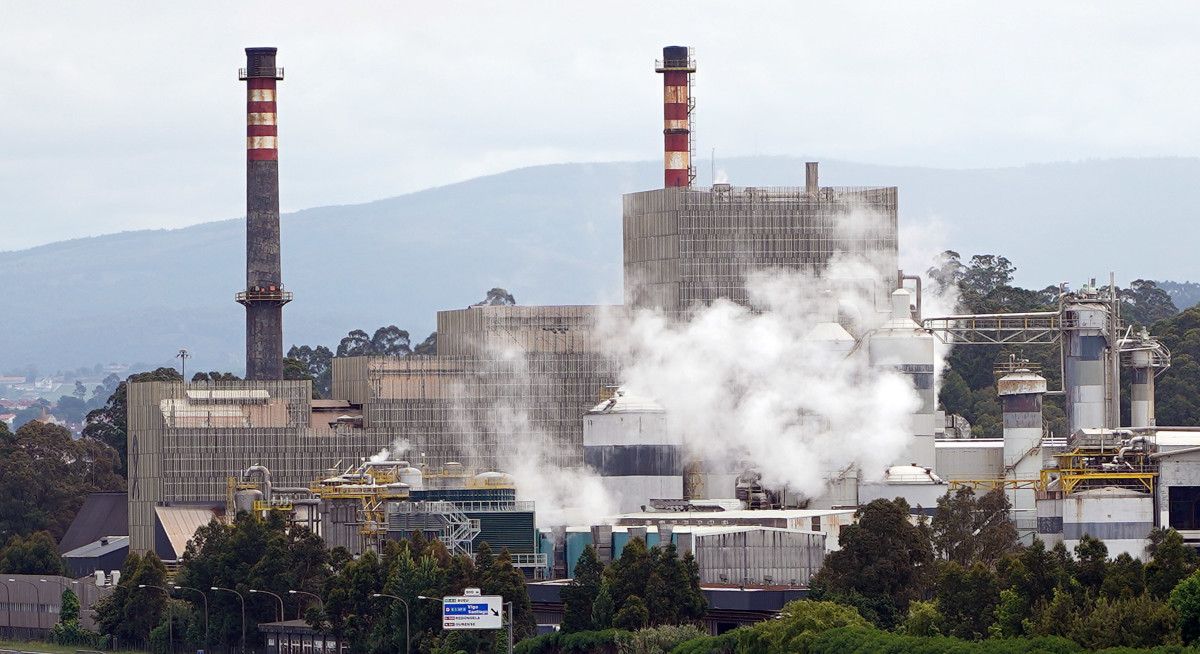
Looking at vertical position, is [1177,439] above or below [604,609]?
above

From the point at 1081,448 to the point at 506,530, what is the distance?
38.3m

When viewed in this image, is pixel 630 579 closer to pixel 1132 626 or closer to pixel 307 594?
pixel 307 594

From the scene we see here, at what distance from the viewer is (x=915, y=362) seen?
6811 inches

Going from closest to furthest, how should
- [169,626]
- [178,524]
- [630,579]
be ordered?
[630,579] < [169,626] < [178,524]

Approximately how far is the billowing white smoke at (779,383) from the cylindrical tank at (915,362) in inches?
28.9

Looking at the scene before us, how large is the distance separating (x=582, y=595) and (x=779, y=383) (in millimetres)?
46416

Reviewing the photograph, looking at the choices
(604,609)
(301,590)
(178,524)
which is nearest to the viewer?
(604,609)

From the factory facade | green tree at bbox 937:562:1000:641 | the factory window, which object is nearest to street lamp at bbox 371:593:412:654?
the factory facade

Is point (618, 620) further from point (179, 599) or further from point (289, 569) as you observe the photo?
point (179, 599)

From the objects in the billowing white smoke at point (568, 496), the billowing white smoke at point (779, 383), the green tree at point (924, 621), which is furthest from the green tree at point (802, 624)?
the billowing white smoke at point (568, 496)

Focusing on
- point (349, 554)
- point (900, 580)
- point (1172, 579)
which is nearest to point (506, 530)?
Answer: point (349, 554)

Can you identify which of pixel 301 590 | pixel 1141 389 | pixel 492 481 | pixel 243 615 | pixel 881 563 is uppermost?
pixel 1141 389

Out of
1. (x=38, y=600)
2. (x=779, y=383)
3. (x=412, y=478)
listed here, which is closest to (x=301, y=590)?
(x=412, y=478)

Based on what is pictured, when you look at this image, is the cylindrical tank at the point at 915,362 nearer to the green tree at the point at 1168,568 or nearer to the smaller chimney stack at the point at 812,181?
the smaller chimney stack at the point at 812,181
